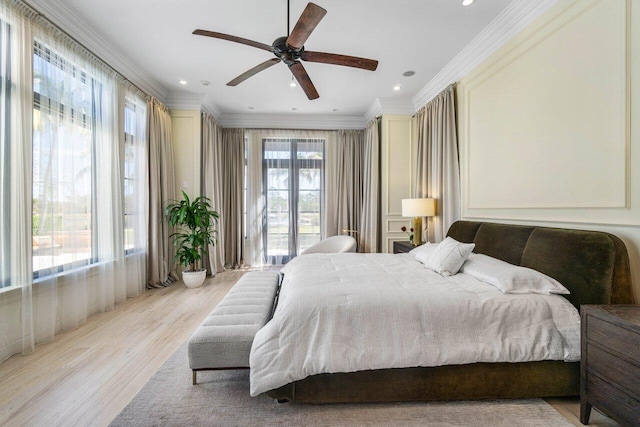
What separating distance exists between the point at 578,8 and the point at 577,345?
224 cm

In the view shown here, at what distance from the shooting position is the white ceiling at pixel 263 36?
2436mm

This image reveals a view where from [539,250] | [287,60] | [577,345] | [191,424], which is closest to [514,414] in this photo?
[577,345]

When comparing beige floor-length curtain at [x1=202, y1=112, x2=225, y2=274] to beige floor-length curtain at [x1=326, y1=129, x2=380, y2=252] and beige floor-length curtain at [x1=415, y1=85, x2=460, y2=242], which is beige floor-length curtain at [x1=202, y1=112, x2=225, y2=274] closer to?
beige floor-length curtain at [x1=326, y1=129, x2=380, y2=252]

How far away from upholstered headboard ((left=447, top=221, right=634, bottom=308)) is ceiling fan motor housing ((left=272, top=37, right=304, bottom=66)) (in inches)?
92.0

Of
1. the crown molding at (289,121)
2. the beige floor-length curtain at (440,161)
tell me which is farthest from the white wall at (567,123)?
the crown molding at (289,121)

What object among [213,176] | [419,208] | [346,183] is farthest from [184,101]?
[419,208]

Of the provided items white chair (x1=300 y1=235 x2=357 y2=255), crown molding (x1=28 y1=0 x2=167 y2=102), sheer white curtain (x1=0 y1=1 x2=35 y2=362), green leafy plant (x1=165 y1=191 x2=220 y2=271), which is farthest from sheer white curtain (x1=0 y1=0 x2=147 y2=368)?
white chair (x1=300 y1=235 x2=357 y2=255)

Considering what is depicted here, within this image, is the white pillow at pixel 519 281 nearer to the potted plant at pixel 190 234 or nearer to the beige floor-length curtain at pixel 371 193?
the beige floor-length curtain at pixel 371 193

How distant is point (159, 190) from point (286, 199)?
7.12 feet

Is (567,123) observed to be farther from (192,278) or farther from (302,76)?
(192,278)

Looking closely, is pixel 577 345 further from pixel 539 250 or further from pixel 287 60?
Answer: pixel 287 60

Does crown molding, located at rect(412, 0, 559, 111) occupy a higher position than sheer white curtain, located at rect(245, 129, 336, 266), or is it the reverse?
crown molding, located at rect(412, 0, 559, 111)

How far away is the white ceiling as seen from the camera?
95.9 inches

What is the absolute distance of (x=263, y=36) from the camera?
9.34 ft
